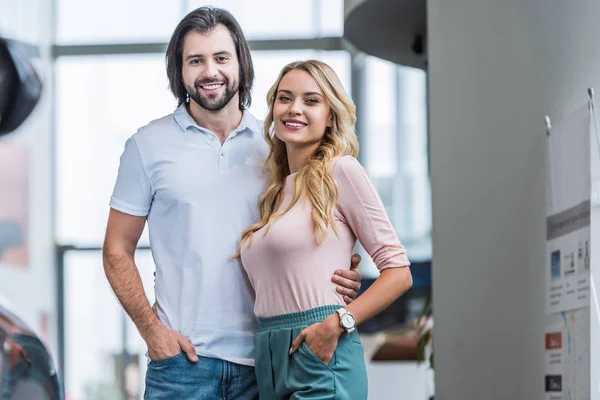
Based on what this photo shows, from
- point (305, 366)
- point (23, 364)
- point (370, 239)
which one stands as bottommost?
point (23, 364)

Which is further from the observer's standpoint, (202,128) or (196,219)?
(202,128)

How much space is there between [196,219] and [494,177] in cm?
154

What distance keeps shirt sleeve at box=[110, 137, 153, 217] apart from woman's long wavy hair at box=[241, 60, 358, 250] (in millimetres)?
332

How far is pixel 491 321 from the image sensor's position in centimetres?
411

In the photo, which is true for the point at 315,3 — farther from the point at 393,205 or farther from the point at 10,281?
the point at 10,281

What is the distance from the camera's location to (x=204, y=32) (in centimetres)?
304

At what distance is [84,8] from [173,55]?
6.80m

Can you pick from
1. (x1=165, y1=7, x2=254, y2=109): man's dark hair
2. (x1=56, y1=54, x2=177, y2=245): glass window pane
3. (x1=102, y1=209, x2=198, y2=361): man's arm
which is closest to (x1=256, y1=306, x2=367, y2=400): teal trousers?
(x1=102, y1=209, x2=198, y2=361): man's arm

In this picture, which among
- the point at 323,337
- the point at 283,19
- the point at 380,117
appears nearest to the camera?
the point at 323,337

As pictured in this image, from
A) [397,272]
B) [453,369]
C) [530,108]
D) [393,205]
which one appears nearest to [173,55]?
[397,272]

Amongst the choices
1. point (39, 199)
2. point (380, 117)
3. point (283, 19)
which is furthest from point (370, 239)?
point (39, 199)

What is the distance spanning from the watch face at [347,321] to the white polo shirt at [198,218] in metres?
0.39

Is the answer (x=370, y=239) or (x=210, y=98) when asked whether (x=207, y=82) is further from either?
(x=370, y=239)

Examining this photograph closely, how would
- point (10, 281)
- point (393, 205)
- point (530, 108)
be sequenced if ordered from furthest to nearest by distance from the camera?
1. point (10, 281)
2. point (393, 205)
3. point (530, 108)
